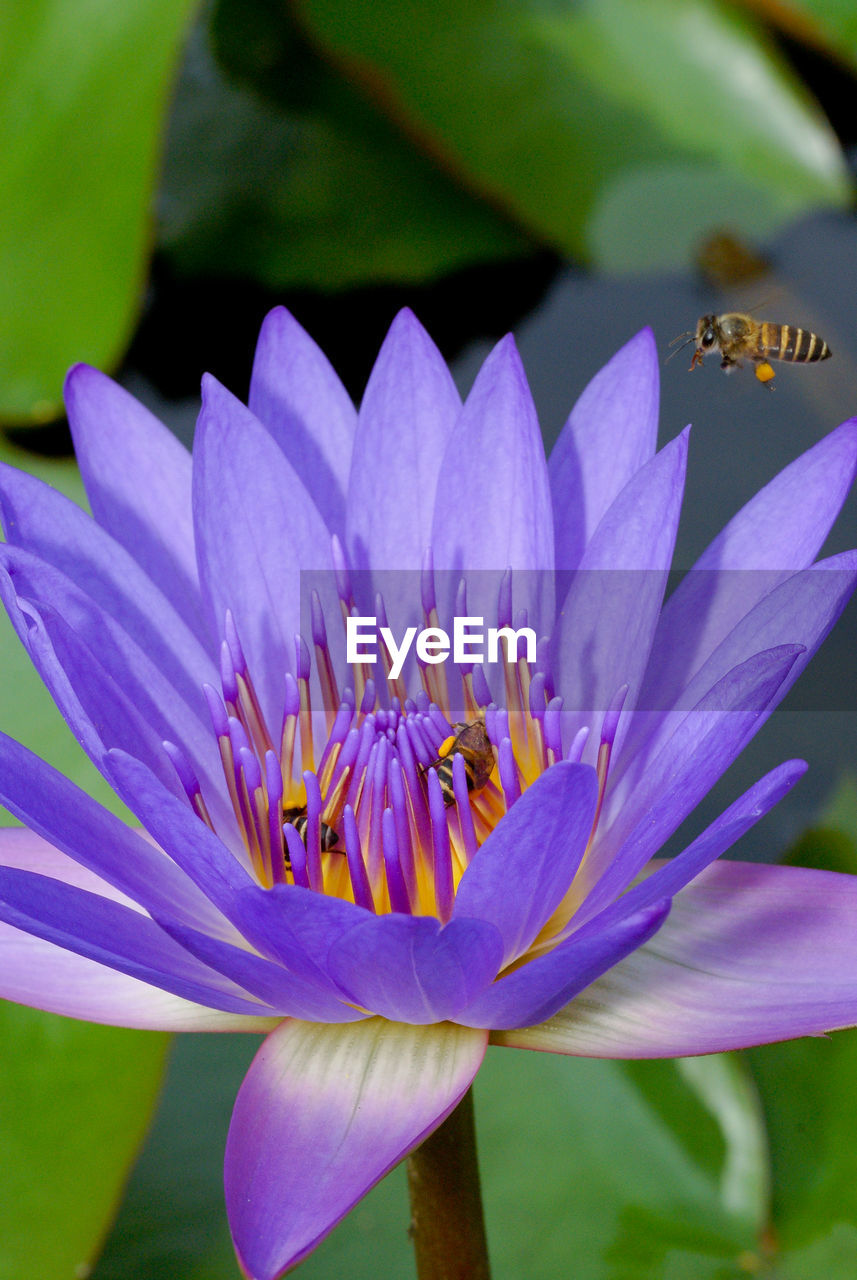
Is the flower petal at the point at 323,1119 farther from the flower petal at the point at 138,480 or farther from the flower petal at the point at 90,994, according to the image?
Result: the flower petal at the point at 138,480

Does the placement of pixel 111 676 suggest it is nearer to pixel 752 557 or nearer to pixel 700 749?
pixel 700 749

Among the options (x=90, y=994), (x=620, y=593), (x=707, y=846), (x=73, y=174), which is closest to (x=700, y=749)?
(x=707, y=846)

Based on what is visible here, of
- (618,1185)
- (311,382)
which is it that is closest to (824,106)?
(311,382)

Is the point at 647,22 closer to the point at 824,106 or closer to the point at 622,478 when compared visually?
the point at 824,106

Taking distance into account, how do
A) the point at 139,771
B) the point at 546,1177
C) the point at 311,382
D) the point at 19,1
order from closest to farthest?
the point at 139,771 < the point at 311,382 < the point at 546,1177 < the point at 19,1

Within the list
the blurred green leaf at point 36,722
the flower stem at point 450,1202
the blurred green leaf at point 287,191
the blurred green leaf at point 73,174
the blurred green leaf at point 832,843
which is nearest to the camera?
the flower stem at point 450,1202

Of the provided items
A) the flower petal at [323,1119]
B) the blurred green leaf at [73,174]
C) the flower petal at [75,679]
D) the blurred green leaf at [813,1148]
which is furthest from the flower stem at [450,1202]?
the blurred green leaf at [73,174]

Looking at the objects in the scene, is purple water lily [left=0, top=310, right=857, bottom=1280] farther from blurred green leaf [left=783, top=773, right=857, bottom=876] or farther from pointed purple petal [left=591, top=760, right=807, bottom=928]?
blurred green leaf [left=783, top=773, right=857, bottom=876]
